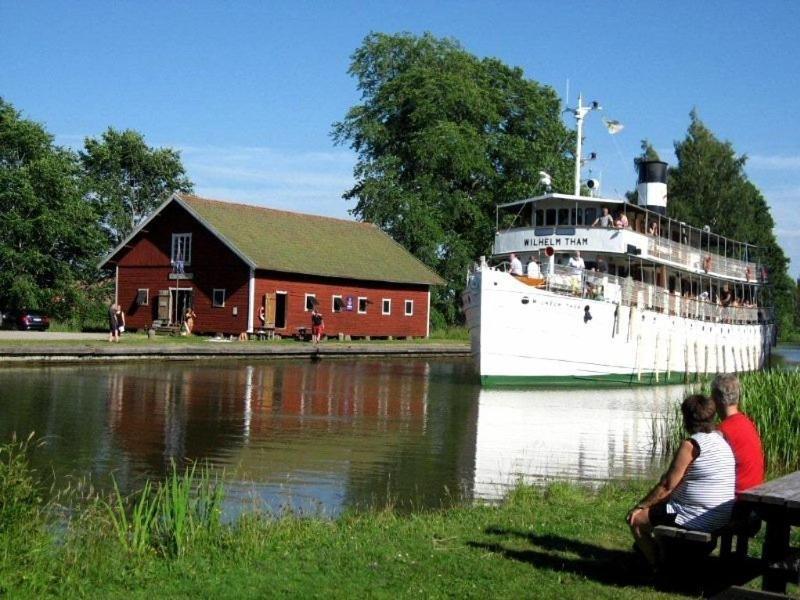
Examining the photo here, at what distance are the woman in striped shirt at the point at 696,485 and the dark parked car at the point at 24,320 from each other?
48821 mm

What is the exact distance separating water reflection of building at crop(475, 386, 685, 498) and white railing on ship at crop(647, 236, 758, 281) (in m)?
7.68

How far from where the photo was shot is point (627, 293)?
118 ft

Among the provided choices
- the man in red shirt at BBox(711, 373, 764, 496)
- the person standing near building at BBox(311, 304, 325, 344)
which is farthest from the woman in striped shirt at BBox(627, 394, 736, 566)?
the person standing near building at BBox(311, 304, 325, 344)

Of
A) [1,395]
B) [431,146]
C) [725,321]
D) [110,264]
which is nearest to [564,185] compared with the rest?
[431,146]

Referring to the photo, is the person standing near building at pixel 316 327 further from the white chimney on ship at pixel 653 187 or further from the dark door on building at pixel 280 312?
the white chimney on ship at pixel 653 187

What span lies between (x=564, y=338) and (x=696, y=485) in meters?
25.8

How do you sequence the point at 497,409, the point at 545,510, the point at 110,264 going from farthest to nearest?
the point at 110,264
the point at 497,409
the point at 545,510

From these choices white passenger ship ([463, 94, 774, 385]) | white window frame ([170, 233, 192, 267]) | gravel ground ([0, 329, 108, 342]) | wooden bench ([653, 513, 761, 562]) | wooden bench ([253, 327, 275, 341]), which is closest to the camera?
wooden bench ([653, 513, 761, 562])

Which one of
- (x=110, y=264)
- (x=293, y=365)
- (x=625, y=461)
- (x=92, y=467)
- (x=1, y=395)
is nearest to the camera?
(x=92, y=467)

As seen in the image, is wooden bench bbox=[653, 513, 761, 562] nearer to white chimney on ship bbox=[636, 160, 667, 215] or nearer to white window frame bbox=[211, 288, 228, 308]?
white chimney on ship bbox=[636, 160, 667, 215]

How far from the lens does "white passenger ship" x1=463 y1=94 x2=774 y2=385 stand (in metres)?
32.4

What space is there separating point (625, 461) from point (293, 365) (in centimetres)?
2308

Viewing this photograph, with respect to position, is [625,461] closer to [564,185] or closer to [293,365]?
[293,365]

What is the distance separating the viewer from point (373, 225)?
2441 inches
